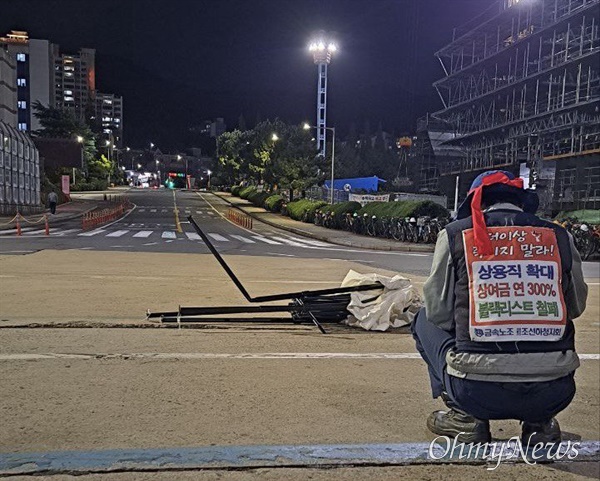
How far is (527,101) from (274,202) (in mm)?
24487

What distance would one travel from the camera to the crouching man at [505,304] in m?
2.46

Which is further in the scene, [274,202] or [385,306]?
[274,202]

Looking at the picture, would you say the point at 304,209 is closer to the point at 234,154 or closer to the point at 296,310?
the point at 296,310

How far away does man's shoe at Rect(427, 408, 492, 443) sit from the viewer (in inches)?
116

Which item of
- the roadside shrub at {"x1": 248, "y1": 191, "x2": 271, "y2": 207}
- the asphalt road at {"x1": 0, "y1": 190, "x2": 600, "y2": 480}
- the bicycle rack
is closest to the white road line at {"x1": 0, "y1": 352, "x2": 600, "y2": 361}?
the asphalt road at {"x1": 0, "y1": 190, "x2": 600, "y2": 480}

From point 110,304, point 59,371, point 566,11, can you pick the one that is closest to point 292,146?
point 566,11

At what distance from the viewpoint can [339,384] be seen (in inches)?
170

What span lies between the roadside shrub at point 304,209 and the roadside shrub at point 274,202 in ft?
14.2

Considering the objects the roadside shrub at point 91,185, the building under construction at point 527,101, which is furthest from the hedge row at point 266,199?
the roadside shrub at point 91,185

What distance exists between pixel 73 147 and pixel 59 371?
60.8 m

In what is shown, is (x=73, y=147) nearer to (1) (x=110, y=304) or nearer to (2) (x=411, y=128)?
(1) (x=110, y=304)

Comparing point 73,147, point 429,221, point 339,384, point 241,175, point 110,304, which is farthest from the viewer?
point 241,175

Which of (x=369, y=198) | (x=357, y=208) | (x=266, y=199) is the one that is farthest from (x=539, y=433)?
(x=266, y=199)

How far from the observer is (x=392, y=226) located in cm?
2461
